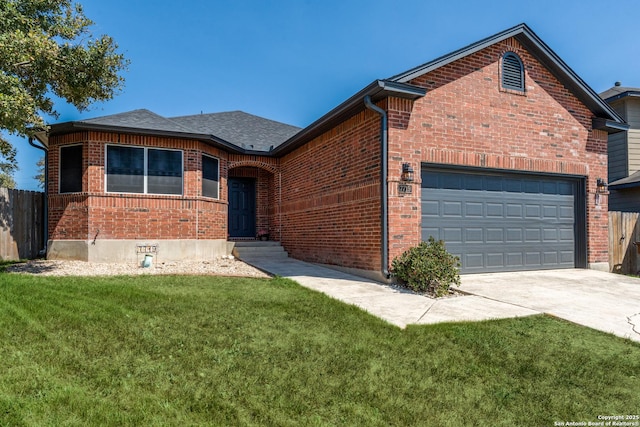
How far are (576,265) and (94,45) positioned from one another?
13.5 m

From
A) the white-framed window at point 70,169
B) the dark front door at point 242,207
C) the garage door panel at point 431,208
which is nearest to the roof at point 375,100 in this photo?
the white-framed window at point 70,169

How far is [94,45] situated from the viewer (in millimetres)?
8695

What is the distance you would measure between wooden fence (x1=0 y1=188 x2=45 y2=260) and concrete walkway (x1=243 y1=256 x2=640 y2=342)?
7.62 meters

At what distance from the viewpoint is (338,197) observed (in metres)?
9.55

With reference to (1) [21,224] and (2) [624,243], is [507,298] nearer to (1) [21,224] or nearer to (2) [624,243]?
(2) [624,243]

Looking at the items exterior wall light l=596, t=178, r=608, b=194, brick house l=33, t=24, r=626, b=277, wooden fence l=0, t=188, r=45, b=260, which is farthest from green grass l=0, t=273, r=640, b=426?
exterior wall light l=596, t=178, r=608, b=194

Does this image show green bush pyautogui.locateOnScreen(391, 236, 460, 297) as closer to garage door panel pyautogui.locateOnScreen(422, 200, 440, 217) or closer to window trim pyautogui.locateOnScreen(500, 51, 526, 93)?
garage door panel pyautogui.locateOnScreen(422, 200, 440, 217)

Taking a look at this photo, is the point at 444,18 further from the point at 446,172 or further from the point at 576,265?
the point at 576,265

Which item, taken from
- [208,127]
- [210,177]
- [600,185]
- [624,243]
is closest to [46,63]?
[210,177]

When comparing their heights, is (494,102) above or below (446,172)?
above

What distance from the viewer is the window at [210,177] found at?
11.6 meters

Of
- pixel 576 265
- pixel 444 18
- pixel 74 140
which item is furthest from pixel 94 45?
pixel 576 265

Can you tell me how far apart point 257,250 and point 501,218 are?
7332 millimetres

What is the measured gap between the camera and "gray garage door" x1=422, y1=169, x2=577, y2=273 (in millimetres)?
8586
